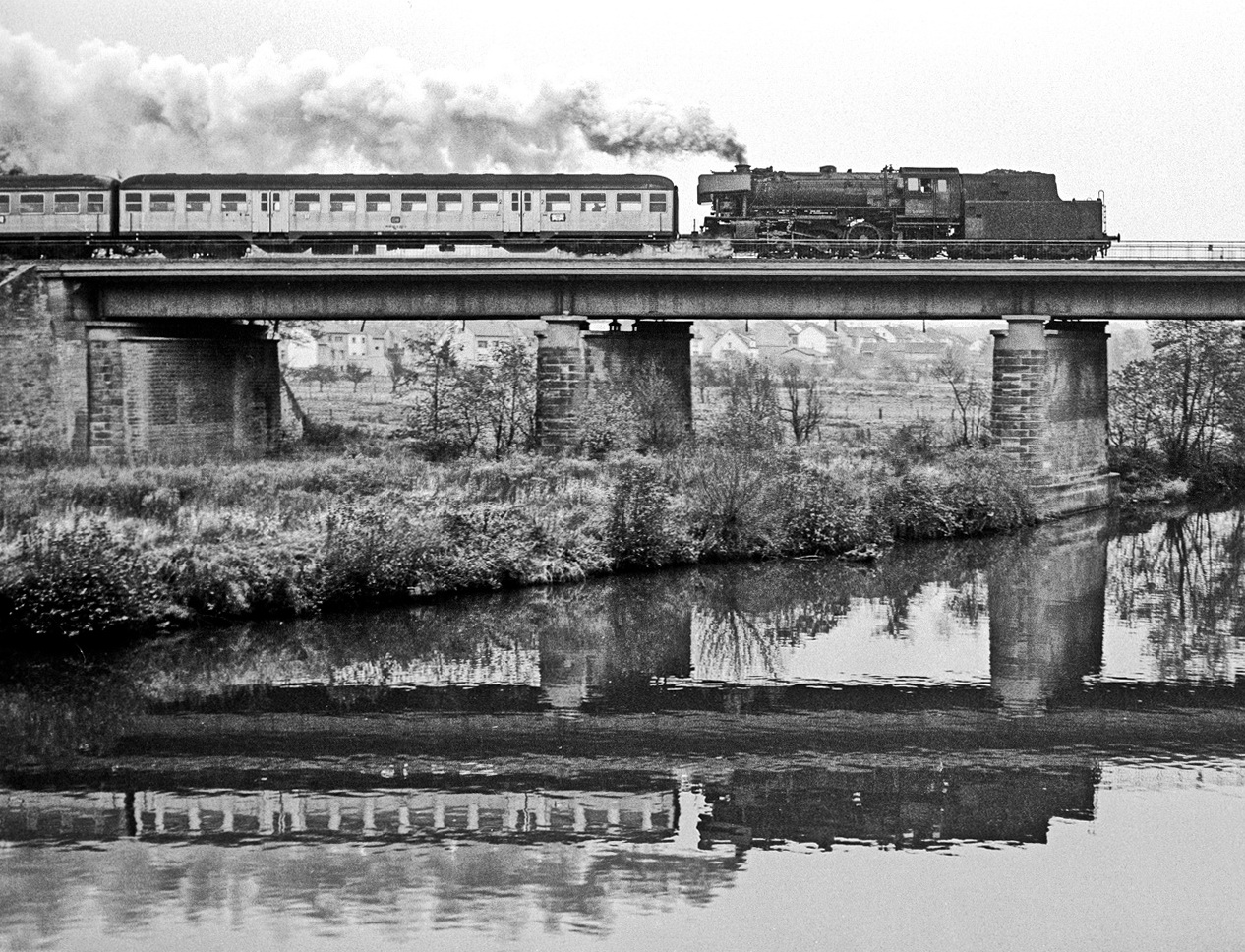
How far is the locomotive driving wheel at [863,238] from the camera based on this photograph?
44531mm

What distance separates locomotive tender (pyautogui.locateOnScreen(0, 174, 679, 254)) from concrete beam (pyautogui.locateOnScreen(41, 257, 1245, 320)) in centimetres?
237

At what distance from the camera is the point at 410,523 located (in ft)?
92.0

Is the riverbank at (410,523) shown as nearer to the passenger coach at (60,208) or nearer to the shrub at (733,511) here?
the shrub at (733,511)

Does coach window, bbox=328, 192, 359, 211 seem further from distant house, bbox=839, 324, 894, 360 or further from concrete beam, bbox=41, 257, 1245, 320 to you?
distant house, bbox=839, 324, 894, 360

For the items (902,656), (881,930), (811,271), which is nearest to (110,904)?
(881,930)

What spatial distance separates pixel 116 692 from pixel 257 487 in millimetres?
13186

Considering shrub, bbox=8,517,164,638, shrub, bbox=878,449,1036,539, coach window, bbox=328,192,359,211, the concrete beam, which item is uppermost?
coach window, bbox=328,192,359,211

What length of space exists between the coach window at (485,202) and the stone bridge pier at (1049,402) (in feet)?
47.1

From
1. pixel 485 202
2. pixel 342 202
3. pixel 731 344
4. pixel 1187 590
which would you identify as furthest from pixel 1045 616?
pixel 731 344

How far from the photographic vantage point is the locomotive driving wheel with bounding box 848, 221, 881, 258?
44.5 m

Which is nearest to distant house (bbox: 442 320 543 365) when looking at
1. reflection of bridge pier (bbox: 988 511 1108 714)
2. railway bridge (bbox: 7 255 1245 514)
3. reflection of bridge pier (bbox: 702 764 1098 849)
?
railway bridge (bbox: 7 255 1245 514)

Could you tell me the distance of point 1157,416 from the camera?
4912 cm

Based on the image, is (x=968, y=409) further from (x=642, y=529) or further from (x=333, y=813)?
(x=333, y=813)

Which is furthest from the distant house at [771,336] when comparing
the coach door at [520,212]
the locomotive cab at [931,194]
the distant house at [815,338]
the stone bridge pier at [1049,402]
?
the coach door at [520,212]
